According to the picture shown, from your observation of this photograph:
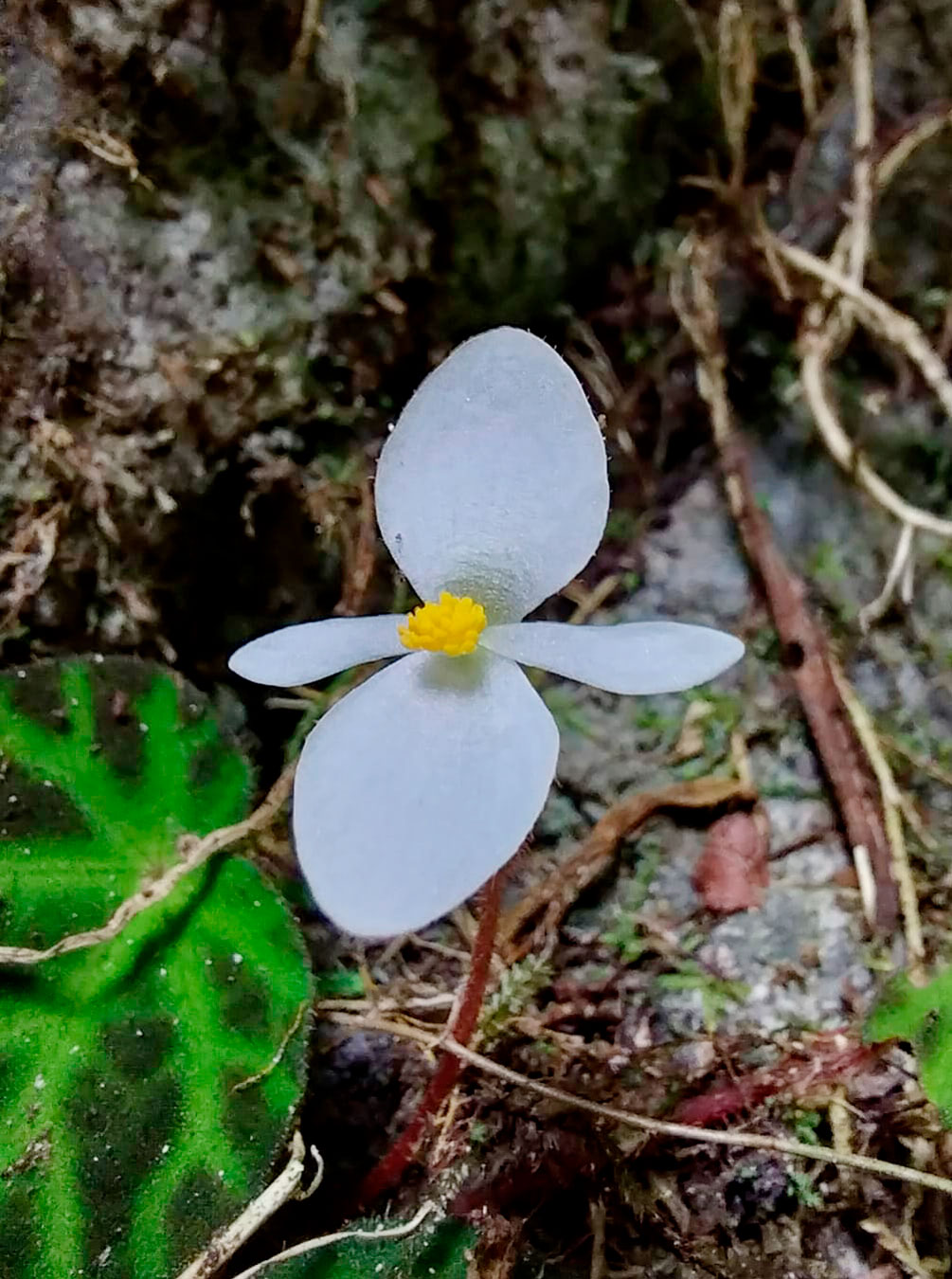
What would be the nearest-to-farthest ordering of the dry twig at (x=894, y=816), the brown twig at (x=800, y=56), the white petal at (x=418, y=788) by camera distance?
1. the white petal at (x=418, y=788)
2. the dry twig at (x=894, y=816)
3. the brown twig at (x=800, y=56)

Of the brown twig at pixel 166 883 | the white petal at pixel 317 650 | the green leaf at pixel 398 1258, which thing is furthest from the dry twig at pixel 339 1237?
the white petal at pixel 317 650

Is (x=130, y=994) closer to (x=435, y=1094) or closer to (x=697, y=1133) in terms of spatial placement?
(x=435, y=1094)

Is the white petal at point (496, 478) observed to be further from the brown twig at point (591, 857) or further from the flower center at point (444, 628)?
the brown twig at point (591, 857)

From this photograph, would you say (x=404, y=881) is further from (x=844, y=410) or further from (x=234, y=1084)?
(x=844, y=410)

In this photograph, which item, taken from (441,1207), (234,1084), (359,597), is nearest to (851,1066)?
(441,1207)

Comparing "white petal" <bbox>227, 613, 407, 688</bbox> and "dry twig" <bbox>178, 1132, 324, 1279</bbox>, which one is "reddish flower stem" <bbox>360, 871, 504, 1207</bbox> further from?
"white petal" <bbox>227, 613, 407, 688</bbox>

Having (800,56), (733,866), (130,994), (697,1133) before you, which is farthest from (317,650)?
(800,56)
